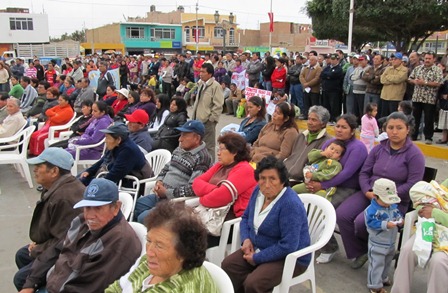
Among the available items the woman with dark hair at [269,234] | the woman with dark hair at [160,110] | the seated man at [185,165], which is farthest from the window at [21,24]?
the woman with dark hair at [269,234]

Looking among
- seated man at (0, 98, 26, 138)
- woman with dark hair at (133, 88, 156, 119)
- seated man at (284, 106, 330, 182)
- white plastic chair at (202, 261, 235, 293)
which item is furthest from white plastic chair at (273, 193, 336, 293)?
seated man at (0, 98, 26, 138)

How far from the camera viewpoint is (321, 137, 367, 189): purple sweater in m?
4.16

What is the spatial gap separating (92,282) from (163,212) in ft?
2.53

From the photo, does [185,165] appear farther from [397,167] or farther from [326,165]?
[397,167]

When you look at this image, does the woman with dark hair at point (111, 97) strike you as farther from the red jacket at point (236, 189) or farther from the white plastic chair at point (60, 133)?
the red jacket at point (236, 189)

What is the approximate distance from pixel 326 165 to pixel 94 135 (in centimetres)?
Result: 376

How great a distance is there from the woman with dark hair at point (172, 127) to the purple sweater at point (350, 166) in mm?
2817

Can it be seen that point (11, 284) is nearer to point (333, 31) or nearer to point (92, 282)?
point (92, 282)

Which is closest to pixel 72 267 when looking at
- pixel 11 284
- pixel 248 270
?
pixel 248 270

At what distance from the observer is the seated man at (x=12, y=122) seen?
288 inches

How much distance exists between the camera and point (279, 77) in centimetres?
1183

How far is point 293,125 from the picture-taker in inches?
206

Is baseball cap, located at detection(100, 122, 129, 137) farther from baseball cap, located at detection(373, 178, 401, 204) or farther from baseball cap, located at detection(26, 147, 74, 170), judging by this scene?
baseball cap, located at detection(373, 178, 401, 204)

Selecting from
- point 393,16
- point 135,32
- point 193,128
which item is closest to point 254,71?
point 393,16
